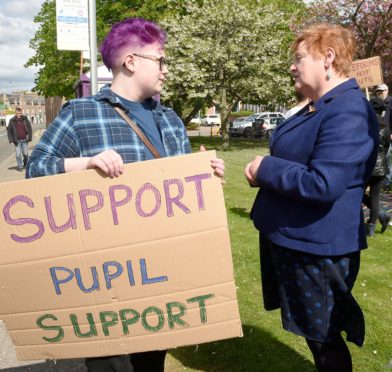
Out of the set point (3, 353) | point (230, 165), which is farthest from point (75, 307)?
point (230, 165)

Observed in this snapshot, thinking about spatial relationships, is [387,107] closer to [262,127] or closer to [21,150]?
[21,150]

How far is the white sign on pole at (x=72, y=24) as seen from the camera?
641 centimetres

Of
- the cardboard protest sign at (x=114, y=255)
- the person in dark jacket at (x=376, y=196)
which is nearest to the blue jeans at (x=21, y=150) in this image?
the person in dark jacket at (x=376, y=196)

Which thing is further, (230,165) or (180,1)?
(180,1)

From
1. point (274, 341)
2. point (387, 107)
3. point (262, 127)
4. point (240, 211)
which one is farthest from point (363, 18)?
point (274, 341)

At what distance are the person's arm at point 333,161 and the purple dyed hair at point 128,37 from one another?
0.85 meters

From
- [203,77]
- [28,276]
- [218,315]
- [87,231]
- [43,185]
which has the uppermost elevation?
[203,77]

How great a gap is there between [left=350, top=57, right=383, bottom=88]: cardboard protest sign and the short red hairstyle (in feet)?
18.6

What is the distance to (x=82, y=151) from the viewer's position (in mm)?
2113

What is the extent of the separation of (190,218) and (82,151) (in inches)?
23.1

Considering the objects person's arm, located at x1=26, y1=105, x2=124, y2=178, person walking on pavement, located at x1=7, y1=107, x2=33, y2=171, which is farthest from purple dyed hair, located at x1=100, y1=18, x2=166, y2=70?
person walking on pavement, located at x1=7, y1=107, x2=33, y2=171

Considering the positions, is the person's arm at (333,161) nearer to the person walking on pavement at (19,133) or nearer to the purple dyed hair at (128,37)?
the purple dyed hair at (128,37)

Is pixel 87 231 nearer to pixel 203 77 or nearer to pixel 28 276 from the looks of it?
pixel 28 276

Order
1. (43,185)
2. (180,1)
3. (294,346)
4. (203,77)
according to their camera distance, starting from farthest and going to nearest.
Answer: (180,1) < (203,77) < (294,346) < (43,185)
